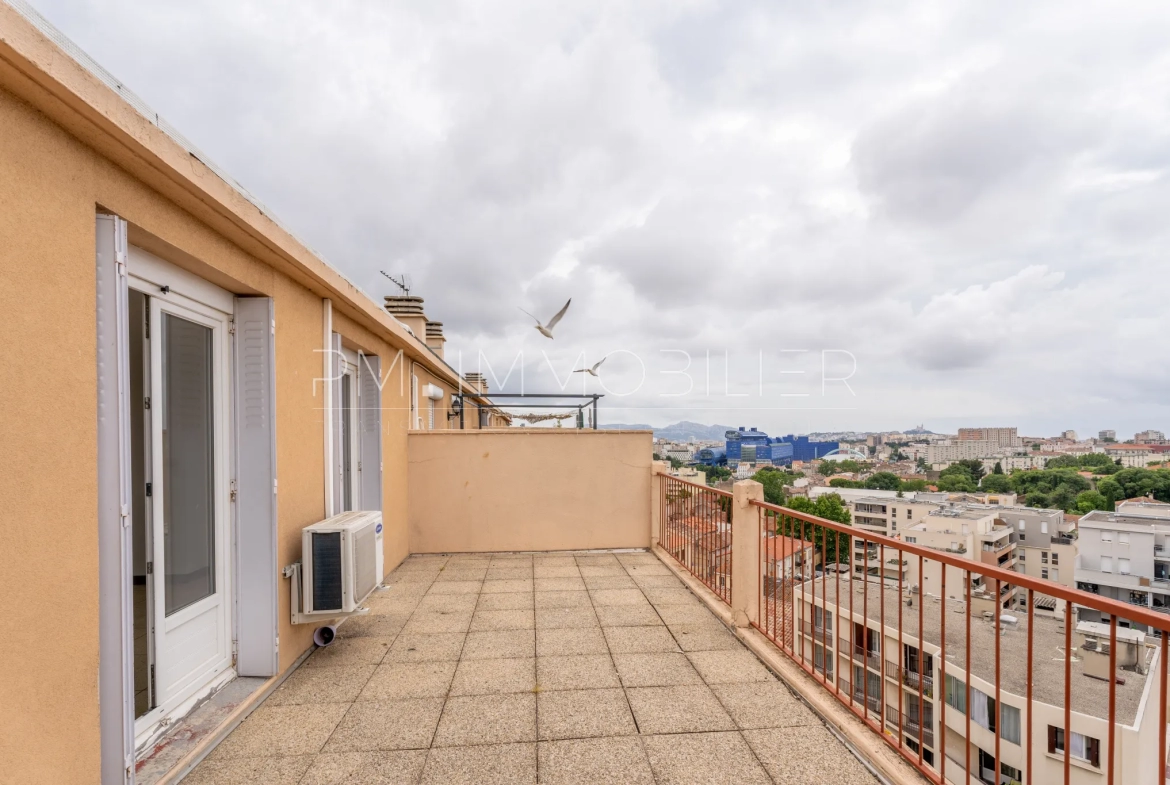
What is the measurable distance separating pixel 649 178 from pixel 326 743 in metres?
11.1

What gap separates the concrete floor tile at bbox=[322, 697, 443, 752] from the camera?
2230mm

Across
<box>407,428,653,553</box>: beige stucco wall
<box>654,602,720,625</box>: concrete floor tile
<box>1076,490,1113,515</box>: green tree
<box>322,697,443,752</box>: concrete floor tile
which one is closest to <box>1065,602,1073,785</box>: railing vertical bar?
<box>322,697,443,752</box>: concrete floor tile

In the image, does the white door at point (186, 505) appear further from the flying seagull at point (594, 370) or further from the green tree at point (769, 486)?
the flying seagull at point (594, 370)

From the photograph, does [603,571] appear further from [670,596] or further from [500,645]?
[500,645]

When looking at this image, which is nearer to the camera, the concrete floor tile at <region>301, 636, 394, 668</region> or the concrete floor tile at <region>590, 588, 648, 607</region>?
the concrete floor tile at <region>301, 636, 394, 668</region>

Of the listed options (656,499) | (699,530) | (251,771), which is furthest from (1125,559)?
(251,771)

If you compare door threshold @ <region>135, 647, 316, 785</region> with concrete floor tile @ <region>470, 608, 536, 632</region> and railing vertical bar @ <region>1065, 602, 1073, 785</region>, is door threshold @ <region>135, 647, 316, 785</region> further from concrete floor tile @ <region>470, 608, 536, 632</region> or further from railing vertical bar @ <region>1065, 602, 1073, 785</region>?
railing vertical bar @ <region>1065, 602, 1073, 785</region>

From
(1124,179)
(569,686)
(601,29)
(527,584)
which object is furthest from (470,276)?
(1124,179)

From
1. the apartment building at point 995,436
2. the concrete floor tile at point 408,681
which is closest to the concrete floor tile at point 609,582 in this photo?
the concrete floor tile at point 408,681

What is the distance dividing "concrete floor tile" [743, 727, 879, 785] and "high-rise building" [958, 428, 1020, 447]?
6875cm

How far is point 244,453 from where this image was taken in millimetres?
2752

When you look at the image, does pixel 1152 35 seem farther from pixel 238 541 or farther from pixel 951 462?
pixel 951 462

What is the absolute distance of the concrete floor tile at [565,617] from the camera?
366 cm

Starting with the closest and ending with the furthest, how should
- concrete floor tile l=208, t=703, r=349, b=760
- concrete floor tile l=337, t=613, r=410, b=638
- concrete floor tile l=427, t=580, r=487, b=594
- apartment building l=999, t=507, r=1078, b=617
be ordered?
concrete floor tile l=208, t=703, r=349, b=760
concrete floor tile l=337, t=613, r=410, b=638
concrete floor tile l=427, t=580, r=487, b=594
apartment building l=999, t=507, r=1078, b=617
